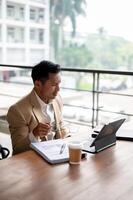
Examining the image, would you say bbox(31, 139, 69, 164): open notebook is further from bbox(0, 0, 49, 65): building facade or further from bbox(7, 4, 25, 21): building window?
bbox(7, 4, 25, 21): building window

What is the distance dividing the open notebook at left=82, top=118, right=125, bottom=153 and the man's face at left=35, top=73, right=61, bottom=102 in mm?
396

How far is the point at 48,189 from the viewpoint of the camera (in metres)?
1.18

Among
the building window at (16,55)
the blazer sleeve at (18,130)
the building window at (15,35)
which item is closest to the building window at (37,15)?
the building window at (15,35)

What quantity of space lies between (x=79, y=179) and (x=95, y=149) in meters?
0.35

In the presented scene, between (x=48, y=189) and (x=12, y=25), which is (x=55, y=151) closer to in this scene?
(x=48, y=189)

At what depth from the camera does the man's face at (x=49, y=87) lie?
194cm

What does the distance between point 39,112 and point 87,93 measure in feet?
9.18

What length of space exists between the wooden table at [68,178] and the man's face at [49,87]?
0.48 metres

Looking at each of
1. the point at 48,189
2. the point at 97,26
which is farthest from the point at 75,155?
the point at 97,26

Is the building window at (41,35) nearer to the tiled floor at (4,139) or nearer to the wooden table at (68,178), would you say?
the tiled floor at (4,139)

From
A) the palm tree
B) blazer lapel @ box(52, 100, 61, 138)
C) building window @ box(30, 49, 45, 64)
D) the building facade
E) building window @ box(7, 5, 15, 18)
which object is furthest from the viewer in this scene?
building window @ box(30, 49, 45, 64)

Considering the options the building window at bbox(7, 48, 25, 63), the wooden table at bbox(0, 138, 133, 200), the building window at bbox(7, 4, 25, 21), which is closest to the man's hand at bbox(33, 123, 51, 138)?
the wooden table at bbox(0, 138, 133, 200)

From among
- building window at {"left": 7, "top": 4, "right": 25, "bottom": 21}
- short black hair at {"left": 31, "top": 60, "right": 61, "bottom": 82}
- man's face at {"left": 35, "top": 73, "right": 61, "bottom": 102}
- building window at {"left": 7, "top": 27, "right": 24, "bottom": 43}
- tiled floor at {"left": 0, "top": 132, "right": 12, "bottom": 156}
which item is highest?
building window at {"left": 7, "top": 4, "right": 25, "bottom": 21}

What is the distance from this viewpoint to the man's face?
1941 millimetres
